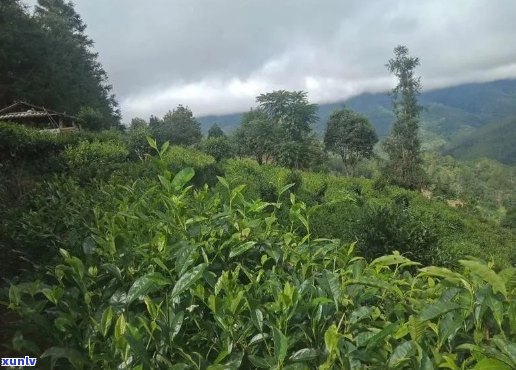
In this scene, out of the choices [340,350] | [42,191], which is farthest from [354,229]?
[340,350]

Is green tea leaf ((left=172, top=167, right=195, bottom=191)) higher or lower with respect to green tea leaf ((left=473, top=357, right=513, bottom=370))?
higher

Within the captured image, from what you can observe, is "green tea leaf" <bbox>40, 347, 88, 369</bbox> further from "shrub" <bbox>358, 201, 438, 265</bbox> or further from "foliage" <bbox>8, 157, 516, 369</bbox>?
"shrub" <bbox>358, 201, 438, 265</bbox>

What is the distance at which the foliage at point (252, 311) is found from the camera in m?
0.97

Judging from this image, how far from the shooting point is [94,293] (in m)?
1.32

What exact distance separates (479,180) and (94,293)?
115m

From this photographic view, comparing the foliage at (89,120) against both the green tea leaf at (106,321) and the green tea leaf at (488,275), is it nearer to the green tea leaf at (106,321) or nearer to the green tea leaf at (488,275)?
the green tea leaf at (106,321)

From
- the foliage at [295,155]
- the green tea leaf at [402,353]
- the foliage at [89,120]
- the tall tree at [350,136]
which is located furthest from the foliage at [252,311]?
the tall tree at [350,136]

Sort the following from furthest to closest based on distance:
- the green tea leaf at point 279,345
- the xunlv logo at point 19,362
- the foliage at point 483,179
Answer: the foliage at point 483,179, the xunlv logo at point 19,362, the green tea leaf at point 279,345

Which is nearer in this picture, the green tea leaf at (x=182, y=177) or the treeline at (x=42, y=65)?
the green tea leaf at (x=182, y=177)

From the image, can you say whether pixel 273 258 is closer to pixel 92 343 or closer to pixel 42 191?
pixel 92 343

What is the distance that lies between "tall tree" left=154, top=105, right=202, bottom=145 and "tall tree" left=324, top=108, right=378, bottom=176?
19212 millimetres

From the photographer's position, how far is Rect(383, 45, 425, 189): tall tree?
41.1 meters

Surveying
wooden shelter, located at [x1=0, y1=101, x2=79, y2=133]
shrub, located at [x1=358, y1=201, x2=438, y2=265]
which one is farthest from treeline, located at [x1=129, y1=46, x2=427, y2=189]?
shrub, located at [x1=358, y1=201, x2=438, y2=265]

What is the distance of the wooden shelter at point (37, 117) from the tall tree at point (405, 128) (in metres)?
29.6
